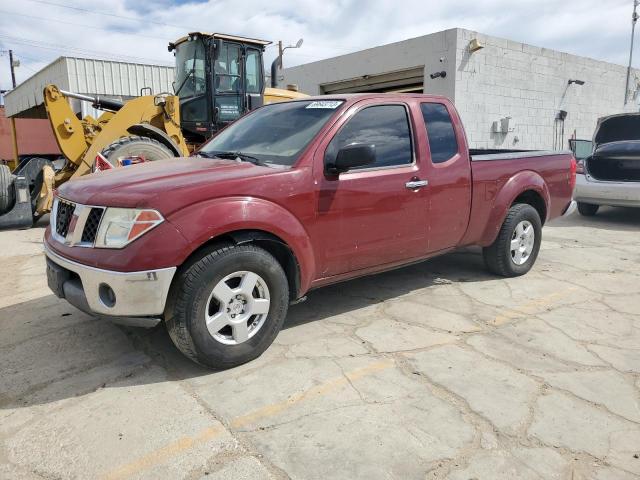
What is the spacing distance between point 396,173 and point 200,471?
2609mm

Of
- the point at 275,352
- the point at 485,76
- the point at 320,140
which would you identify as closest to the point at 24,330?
the point at 275,352

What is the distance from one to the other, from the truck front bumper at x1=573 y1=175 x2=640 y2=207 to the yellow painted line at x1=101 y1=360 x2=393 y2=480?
7060 mm

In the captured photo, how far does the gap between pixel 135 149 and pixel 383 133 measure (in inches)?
216

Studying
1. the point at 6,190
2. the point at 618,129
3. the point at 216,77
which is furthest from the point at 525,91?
the point at 6,190

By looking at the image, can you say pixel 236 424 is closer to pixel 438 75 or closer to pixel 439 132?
pixel 439 132

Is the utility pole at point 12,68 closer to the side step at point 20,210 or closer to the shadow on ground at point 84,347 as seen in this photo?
the side step at point 20,210

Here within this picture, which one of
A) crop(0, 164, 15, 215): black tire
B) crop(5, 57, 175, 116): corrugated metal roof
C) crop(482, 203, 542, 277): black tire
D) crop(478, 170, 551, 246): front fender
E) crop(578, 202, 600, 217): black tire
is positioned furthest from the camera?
crop(5, 57, 175, 116): corrugated metal roof

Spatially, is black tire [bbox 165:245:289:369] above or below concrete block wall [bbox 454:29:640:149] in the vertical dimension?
below

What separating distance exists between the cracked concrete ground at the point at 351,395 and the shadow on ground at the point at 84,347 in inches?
0.6

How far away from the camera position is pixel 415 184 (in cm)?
404

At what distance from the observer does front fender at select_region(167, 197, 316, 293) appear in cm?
288

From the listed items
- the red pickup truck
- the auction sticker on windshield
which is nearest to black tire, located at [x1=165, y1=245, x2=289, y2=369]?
the red pickup truck

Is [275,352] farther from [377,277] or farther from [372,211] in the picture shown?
[377,277]

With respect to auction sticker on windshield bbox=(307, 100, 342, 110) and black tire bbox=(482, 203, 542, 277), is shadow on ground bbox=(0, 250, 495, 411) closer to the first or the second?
black tire bbox=(482, 203, 542, 277)
